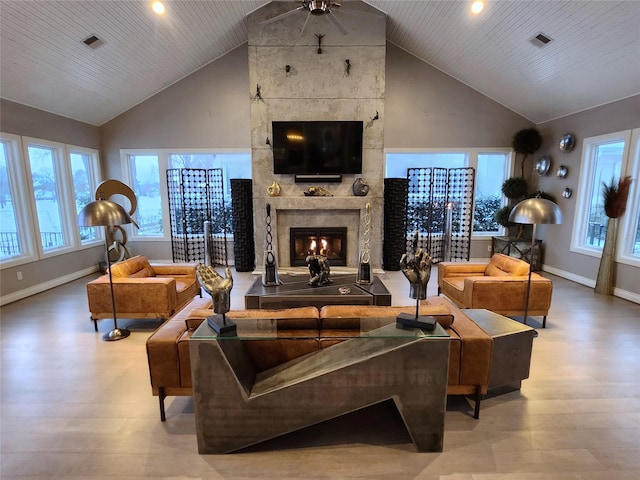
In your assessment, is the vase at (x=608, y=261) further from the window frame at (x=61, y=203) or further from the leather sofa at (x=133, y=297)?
the window frame at (x=61, y=203)

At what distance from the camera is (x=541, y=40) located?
4375 mm

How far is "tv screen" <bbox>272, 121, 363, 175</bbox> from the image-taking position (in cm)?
566

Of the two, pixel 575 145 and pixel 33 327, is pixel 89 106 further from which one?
pixel 575 145

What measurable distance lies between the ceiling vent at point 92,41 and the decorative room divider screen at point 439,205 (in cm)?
540

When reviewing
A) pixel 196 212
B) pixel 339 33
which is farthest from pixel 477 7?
pixel 196 212

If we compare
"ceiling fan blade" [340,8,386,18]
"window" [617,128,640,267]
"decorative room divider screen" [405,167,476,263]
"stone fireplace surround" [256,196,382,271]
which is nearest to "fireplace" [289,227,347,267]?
"stone fireplace surround" [256,196,382,271]

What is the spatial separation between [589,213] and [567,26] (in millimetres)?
3036

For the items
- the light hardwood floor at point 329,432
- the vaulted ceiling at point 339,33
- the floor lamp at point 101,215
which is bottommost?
the light hardwood floor at point 329,432

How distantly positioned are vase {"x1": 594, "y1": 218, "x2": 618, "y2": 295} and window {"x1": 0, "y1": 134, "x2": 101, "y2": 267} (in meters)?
8.56

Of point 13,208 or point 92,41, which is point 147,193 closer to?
point 13,208

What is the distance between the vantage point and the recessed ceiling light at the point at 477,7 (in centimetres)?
418

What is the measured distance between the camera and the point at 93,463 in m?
2.03

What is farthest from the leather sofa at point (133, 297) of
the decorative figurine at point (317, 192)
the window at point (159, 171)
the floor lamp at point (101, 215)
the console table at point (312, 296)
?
the window at point (159, 171)

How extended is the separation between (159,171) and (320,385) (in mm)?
6285
